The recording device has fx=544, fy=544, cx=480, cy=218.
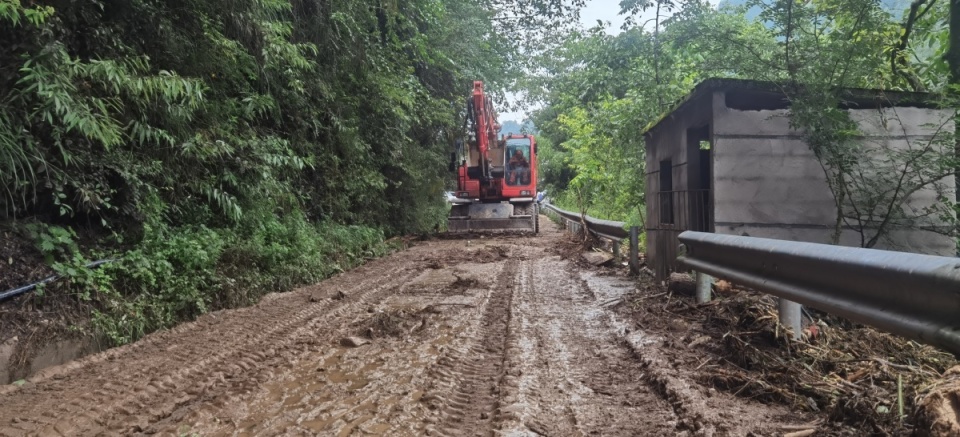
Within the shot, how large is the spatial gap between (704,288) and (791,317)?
155 cm

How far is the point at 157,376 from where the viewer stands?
3750 millimetres

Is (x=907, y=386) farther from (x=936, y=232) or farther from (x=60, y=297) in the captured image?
(x=60, y=297)

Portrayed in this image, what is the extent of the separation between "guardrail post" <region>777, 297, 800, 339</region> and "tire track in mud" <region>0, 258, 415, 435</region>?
11.8 ft

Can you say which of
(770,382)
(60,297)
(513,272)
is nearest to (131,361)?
(60,297)

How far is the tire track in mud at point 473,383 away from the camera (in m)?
2.96

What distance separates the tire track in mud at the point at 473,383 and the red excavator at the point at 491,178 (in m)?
12.8

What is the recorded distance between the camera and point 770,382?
3.20m

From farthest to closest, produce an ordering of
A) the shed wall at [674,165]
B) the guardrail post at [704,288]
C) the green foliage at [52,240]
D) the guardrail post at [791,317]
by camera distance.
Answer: the shed wall at [674,165], the guardrail post at [704,288], the green foliage at [52,240], the guardrail post at [791,317]

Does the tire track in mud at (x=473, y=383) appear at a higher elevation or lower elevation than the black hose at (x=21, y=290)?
lower

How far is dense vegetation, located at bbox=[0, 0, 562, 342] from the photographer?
442 centimetres

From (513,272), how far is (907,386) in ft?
22.0

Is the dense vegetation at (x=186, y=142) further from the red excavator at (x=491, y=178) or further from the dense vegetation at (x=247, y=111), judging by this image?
the red excavator at (x=491, y=178)

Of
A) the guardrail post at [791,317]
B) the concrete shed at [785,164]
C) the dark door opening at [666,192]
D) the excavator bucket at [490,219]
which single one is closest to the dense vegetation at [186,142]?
the guardrail post at [791,317]

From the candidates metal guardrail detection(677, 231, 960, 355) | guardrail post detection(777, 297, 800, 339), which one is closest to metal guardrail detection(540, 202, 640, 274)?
metal guardrail detection(677, 231, 960, 355)
